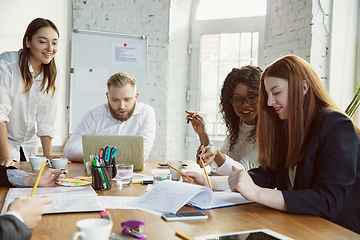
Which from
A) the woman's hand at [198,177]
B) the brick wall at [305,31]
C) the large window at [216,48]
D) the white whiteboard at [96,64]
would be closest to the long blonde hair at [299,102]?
the woman's hand at [198,177]

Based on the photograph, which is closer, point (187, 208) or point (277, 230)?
point (277, 230)

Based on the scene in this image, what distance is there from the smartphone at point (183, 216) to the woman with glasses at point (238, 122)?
27.7 inches

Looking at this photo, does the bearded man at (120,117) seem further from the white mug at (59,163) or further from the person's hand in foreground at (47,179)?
the person's hand in foreground at (47,179)

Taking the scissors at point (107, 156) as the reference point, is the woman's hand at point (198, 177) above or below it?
below

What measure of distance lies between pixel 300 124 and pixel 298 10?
252 cm

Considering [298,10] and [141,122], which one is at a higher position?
[298,10]

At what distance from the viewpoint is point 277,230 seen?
957 millimetres

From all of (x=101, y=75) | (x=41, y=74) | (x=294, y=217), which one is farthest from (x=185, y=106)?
(x=294, y=217)

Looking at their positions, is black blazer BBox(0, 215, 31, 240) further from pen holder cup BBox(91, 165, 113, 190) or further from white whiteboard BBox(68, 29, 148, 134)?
white whiteboard BBox(68, 29, 148, 134)

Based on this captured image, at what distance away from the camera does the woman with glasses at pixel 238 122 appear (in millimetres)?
1895

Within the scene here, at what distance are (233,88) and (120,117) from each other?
924 mm

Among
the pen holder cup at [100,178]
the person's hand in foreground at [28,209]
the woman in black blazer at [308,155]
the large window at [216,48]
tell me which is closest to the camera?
the person's hand in foreground at [28,209]

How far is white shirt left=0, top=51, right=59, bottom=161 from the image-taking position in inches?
91.6

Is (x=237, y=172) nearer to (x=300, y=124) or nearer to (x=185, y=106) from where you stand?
(x=300, y=124)
